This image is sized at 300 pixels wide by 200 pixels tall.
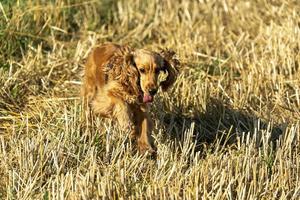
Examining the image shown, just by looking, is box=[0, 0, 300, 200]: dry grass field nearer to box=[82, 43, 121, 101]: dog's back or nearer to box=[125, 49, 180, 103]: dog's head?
box=[82, 43, 121, 101]: dog's back

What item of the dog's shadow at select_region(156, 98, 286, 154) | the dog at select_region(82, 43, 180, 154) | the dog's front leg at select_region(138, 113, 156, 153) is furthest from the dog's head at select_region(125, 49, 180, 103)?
the dog's shadow at select_region(156, 98, 286, 154)

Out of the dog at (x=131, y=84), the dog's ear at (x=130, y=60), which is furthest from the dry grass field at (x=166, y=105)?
the dog's ear at (x=130, y=60)

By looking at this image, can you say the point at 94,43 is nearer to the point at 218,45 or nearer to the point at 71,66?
the point at 71,66

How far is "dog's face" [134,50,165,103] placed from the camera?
6285 mm

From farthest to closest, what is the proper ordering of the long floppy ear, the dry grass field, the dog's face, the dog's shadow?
the dog's shadow, the long floppy ear, the dog's face, the dry grass field

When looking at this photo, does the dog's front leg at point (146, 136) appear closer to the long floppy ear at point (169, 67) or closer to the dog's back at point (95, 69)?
the long floppy ear at point (169, 67)

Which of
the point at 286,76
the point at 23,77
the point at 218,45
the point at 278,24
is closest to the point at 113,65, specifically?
the point at 23,77

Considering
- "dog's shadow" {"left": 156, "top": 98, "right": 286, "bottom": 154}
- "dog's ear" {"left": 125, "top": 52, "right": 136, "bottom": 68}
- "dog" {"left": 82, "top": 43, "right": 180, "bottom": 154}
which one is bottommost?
"dog's shadow" {"left": 156, "top": 98, "right": 286, "bottom": 154}

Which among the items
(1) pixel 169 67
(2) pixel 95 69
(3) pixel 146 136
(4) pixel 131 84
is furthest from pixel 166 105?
(4) pixel 131 84

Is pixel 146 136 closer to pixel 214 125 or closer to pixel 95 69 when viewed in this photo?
pixel 95 69

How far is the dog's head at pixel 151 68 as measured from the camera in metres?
6.29

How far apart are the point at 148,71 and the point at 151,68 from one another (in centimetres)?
4

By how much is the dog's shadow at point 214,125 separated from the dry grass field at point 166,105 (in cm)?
1

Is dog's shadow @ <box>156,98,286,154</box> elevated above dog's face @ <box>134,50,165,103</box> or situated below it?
below
